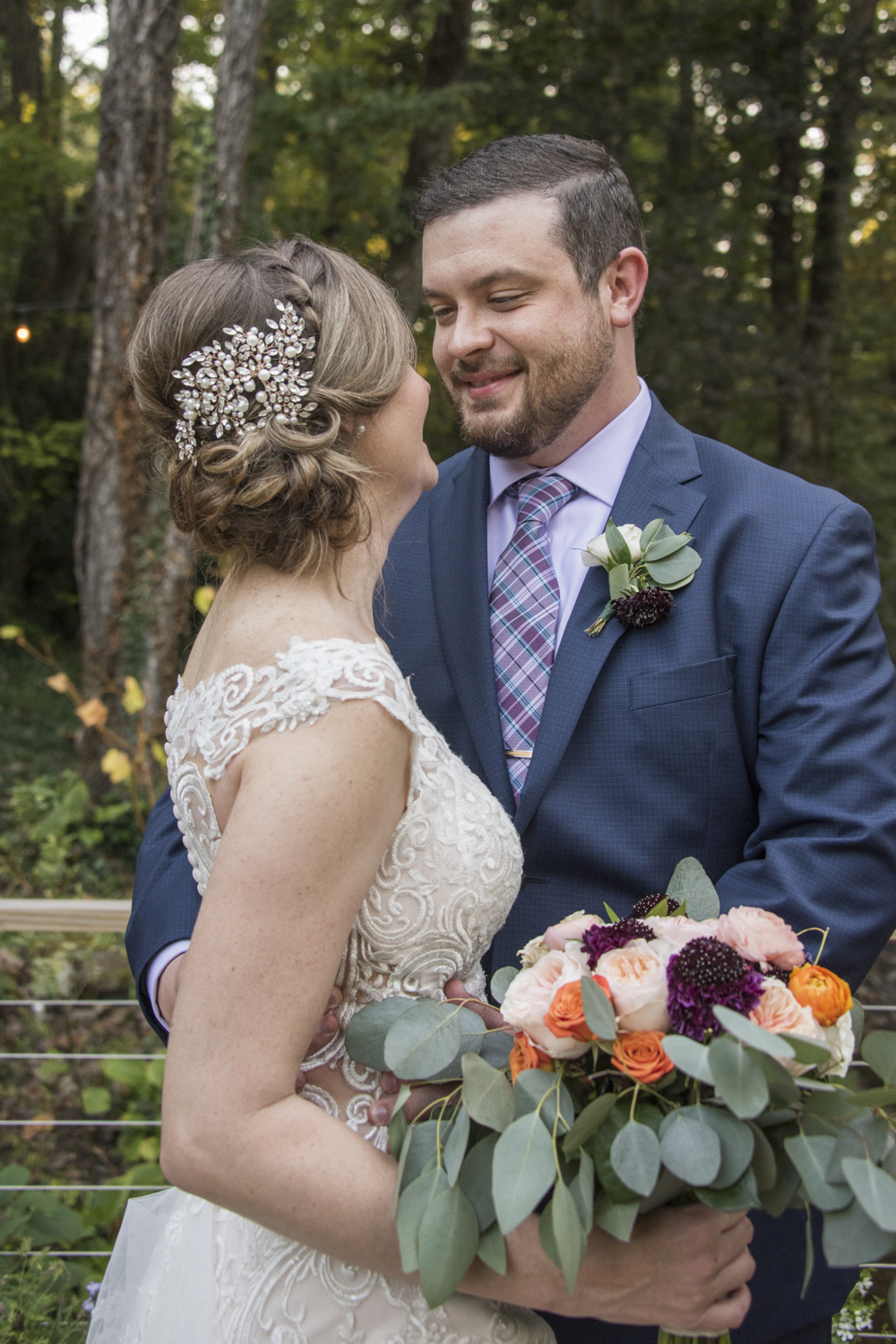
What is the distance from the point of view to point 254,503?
160cm

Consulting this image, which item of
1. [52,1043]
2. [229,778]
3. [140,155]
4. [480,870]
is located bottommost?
[52,1043]

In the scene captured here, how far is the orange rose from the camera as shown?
1289mm

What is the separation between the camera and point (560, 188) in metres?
2.41

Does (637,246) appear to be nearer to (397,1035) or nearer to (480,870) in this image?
(480,870)

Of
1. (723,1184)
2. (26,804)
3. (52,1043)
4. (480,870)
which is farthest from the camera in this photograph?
(26,804)

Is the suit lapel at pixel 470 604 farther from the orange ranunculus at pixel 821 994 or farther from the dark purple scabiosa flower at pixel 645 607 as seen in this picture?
the orange ranunculus at pixel 821 994

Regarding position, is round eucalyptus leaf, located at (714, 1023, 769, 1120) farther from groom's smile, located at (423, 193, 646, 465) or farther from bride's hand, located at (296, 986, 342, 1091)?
groom's smile, located at (423, 193, 646, 465)

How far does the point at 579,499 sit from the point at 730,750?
67 cm

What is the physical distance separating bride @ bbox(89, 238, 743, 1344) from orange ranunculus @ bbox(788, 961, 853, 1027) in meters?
0.41

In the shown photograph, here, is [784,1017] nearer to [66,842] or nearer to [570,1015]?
[570,1015]

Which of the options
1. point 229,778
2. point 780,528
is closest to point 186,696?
point 229,778

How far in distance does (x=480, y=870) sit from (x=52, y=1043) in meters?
3.78

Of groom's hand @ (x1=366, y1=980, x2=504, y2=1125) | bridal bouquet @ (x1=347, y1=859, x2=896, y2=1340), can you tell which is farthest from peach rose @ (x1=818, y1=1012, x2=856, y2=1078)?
groom's hand @ (x1=366, y1=980, x2=504, y2=1125)

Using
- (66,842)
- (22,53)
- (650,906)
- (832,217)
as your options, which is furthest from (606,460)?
(22,53)
